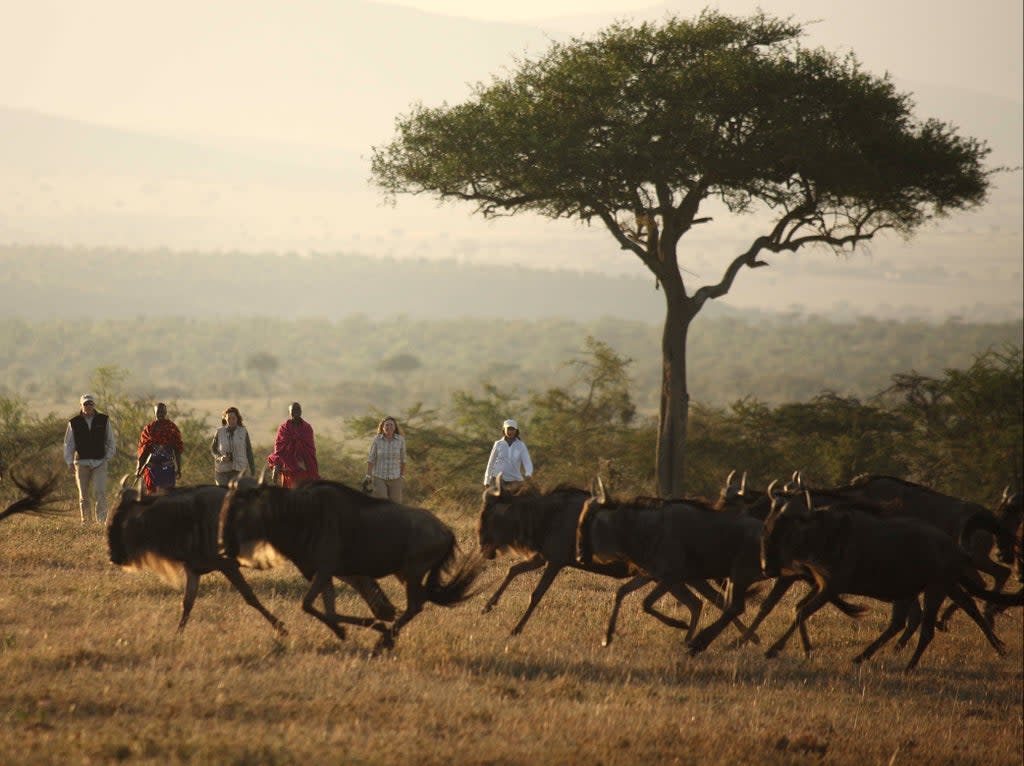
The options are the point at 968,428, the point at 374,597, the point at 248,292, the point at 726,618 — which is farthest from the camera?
the point at 248,292

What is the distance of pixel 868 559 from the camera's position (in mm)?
13023

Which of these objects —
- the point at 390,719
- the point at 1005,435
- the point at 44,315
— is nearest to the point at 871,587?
the point at 390,719

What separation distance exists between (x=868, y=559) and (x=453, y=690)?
427cm

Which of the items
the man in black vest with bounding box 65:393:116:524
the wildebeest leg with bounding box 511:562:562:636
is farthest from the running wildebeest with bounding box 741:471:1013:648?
the man in black vest with bounding box 65:393:116:524

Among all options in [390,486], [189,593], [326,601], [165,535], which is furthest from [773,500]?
[390,486]

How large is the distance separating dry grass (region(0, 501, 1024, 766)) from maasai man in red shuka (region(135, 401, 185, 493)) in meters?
2.31

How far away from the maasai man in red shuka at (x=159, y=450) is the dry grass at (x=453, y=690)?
7.58 feet

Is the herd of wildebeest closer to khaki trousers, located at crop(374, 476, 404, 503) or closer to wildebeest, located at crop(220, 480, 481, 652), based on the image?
wildebeest, located at crop(220, 480, 481, 652)

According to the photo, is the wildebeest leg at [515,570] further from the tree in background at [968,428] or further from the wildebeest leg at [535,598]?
the tree in background at [968,428]

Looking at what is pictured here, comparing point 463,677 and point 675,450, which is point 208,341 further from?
point 463,677

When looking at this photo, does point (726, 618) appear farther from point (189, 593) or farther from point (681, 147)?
point (681, 147)

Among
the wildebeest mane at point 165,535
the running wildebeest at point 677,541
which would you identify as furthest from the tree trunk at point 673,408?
the wildebeest mane at point 165,535

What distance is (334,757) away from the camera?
348 inches

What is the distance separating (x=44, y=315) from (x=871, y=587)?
144 meters
